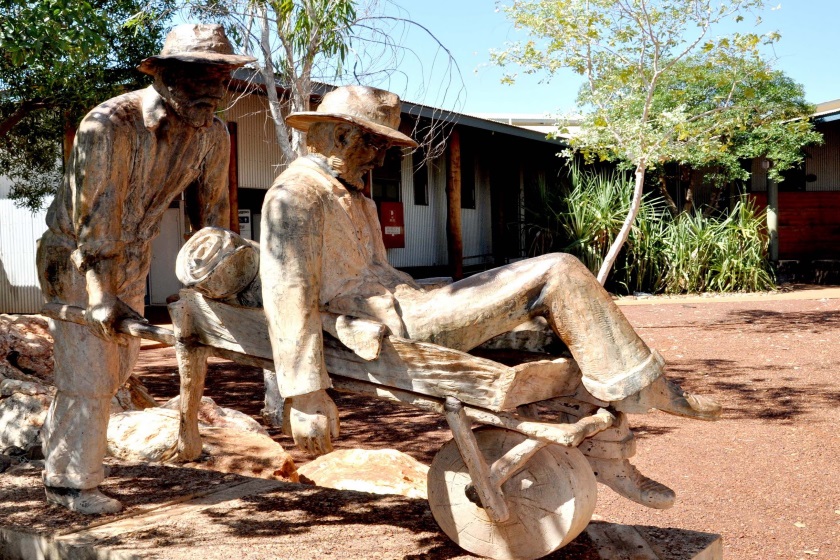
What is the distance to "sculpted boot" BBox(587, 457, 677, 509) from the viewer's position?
9.36 ft

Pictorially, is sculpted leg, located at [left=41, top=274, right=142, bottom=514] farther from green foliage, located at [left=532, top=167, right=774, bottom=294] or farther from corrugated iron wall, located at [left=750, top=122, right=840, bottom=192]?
corrugated iron wall, located at [left=750, top=122, right=840, bottom=192]

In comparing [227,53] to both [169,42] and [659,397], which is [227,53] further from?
[659,397]

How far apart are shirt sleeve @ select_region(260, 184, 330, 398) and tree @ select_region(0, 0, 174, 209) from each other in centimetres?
278

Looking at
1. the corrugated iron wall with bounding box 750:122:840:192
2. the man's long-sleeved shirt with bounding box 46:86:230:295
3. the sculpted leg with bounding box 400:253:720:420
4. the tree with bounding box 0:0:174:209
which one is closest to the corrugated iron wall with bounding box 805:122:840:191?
the corrugated iron wall with bounding box 750:122:840:192

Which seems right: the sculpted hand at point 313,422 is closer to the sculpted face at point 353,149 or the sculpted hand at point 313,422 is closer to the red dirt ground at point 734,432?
the red dirt ground at point 734,432

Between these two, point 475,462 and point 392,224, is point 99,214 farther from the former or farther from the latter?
point 392,224

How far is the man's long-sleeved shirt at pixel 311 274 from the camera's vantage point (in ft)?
9.14

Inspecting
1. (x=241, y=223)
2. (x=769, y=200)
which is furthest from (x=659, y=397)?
(x=769, y=200)

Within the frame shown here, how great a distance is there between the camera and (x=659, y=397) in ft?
9.02

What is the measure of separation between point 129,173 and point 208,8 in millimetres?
3256

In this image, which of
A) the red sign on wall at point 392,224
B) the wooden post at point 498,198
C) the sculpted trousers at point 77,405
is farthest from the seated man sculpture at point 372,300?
the wooden post at point 498,198

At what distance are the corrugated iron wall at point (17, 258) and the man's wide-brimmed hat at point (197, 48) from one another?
9.57m

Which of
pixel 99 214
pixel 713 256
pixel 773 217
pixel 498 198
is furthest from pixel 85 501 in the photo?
pixel 773 217

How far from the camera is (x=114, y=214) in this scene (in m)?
3.36
